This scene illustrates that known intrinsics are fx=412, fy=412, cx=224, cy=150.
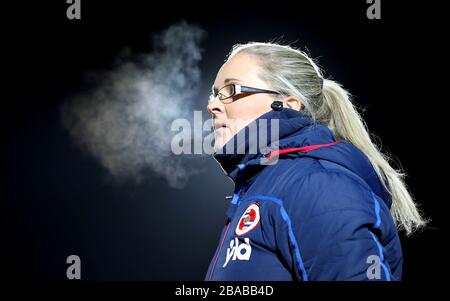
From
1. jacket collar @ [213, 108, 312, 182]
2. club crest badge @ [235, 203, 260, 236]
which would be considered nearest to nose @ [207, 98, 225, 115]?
Result: jacket collar @ [213, 108, 312, 182]

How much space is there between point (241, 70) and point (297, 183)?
0.60 metres

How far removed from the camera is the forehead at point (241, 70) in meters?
1.51

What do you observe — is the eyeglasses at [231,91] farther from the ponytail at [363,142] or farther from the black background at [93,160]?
the black background at [93,160]

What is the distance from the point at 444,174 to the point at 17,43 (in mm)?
4318

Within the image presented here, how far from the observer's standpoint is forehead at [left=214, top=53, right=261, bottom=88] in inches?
59.6

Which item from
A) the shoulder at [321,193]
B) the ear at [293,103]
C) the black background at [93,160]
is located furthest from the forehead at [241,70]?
the black background at [93,160]

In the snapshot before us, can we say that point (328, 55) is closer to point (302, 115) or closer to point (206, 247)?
point (206, 247)

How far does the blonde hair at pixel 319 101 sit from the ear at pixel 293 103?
2 centimetres

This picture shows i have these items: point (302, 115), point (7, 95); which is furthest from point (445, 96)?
point (7, 95)

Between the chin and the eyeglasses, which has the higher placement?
the eyeglasses

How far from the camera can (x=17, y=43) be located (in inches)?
173

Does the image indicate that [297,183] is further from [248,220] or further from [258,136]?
[258,136]

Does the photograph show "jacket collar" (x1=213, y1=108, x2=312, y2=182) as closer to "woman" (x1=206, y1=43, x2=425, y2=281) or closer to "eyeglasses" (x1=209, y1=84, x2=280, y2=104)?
"woman" (x1=206, y1=43, x2=425, y2=281)

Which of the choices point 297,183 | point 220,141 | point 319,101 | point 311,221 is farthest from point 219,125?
point 311,221
